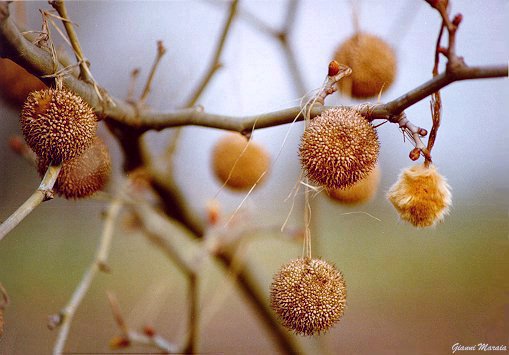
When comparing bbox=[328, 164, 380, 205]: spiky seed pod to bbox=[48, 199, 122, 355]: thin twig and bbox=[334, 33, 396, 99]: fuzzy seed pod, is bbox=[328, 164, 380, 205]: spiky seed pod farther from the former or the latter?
bbox=[48, 199, 122, 355]: thin twig

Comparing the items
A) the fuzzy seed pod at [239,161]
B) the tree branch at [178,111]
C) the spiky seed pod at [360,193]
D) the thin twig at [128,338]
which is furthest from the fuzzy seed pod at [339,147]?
the thin twig at [128,338]

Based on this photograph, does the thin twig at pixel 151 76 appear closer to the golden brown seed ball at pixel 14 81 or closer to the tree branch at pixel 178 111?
the tree branch at pixel 178 111

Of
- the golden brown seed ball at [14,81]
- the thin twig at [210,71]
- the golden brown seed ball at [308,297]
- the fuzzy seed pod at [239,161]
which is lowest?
the golden brown seed ball at [308,297]

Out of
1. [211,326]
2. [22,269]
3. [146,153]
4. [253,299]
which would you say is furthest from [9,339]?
[211,326]

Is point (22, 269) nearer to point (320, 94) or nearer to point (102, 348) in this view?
point (102, 348)

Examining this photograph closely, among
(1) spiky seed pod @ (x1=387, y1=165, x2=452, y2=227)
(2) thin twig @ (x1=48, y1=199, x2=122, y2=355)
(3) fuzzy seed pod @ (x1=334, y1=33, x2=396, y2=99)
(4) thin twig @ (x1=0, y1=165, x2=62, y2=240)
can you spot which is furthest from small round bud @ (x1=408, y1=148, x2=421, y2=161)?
(2) thin twig @ (x1=48, y1=199, x2=122, y2=355)

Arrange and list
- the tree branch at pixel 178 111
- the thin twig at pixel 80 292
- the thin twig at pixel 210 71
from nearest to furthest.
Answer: the tree branch at pixel 178 111 → the thin twig at pixel 80 292 → the thin twig at pixel 210 71

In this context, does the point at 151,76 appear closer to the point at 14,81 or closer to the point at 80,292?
the point at 14,81
